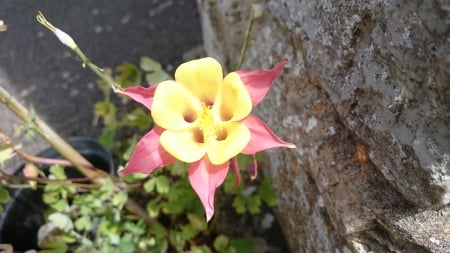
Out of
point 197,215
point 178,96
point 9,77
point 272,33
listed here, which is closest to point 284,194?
point 197,215

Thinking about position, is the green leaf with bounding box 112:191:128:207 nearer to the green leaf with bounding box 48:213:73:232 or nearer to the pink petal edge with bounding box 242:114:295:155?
the green leaf with bounding box 48:213:73:232

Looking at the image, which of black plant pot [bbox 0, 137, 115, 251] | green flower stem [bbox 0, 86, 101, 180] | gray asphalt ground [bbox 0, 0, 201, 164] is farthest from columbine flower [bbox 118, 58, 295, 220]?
gray asphalt ground [bbox 0, 0, 201, 164]

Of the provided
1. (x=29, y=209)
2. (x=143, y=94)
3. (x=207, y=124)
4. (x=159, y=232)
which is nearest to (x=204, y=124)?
(x=207, y=124)

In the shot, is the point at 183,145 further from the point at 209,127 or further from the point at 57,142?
the point at 57,142

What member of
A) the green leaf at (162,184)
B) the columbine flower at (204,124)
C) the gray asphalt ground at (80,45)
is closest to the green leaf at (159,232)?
the green leaf at (162,184)

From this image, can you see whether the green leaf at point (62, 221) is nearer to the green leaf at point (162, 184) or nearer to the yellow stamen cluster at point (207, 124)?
the green leaf at point (162, 184)
